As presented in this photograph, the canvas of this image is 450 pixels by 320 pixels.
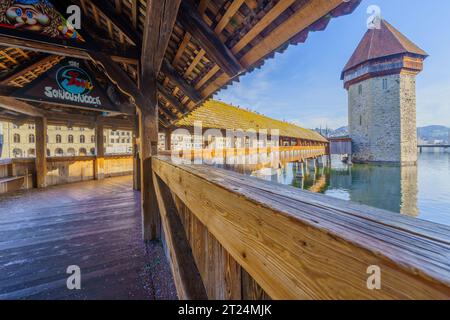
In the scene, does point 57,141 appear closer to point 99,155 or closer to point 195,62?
point 99,155

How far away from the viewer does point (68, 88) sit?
579 centimetres

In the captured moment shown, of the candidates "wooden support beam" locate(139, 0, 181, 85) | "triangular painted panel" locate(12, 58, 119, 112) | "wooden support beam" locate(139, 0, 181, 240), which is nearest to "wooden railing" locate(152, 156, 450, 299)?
"wooden support beam" locate(139, 0, 181, 85)

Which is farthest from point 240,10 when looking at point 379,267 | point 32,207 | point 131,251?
point 32,207

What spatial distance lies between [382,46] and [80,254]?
3440cm

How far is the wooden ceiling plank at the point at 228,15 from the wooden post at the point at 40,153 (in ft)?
30.1

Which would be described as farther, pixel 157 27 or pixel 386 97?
pixel 386 97

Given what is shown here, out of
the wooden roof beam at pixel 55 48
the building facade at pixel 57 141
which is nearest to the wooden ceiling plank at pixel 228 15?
the wooden roof beam at pixel 55 48

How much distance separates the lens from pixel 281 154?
10445 mm

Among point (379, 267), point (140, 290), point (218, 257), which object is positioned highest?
point (379, 267)

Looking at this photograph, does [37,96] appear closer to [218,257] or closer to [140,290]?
[140,290]

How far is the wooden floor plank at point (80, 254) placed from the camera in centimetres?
229

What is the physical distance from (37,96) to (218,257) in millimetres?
7004

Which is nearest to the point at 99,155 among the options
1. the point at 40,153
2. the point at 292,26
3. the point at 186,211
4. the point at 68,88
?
the point at 40,153

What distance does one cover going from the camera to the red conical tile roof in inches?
895
